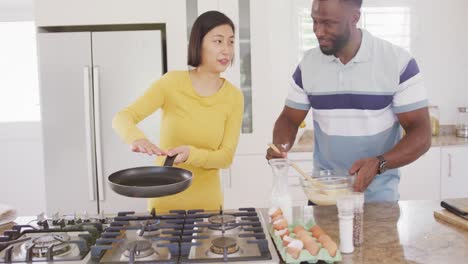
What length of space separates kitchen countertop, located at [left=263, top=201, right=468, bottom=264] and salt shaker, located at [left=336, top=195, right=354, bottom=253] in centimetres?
3

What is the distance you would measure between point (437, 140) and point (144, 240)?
279 cm

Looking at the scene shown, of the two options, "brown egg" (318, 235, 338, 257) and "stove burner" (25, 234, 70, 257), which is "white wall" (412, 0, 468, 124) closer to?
"brown egg" (318, 235, 338, 257)

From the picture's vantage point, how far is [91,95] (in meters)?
3.15

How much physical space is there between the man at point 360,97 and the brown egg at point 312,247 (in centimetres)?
52

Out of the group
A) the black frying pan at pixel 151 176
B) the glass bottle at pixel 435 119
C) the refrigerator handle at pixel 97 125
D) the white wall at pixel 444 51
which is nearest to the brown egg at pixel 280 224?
the black frying pan at pixel 151 176

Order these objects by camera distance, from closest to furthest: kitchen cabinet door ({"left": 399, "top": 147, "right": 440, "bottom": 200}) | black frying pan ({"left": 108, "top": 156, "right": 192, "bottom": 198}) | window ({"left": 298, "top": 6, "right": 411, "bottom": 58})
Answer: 1. black frying pan ({"left": 108, "top": 156, "right": 192, "bottom": 198})
2. kitchen cabinet door ({"left": 399, "top": 147, "right": 440, "bottom": 200})
3. window ({"left": 298, "top": 6, "right": 411, "bottom": 58})

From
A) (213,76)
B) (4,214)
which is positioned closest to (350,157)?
(213,76)

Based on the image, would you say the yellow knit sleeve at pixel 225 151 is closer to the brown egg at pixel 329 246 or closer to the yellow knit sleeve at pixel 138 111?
the yellow knit sleeve at pixel 138 111

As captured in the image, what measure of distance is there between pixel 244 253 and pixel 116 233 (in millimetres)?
375

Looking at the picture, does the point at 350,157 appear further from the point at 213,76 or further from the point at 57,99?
the point at 57,99

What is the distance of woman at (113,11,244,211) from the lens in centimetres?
192

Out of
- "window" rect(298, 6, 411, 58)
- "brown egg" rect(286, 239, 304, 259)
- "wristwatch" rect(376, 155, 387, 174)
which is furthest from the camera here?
"window" rect(298, 6, 411, 58)

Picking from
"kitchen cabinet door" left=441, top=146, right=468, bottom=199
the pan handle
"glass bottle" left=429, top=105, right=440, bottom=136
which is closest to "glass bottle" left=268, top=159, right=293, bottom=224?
the pan handle

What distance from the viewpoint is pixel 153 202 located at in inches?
74.5
